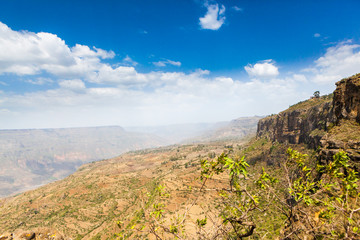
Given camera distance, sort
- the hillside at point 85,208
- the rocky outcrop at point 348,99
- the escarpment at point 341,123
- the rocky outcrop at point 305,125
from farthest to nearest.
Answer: the hillside at point 85,208, the rocky outcrop at point 305,125, the rocky outcrop at point 348,99, the escarpment at point 341,123

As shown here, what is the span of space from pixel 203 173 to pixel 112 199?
95.5 meters

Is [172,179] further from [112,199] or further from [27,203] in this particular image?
[27,203]

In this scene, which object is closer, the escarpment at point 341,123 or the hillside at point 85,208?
the escarpment at point 341,123

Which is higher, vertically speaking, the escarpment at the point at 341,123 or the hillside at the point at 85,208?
the escarpment at the point at 341,123

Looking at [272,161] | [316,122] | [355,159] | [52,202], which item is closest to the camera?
[355,159]

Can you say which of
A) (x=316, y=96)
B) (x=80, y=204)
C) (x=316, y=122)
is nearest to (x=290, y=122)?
(x=316, y=122)

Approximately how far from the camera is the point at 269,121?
12619cm

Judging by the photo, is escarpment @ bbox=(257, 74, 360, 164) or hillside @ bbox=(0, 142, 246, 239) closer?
escarpment @ bbox=(257, 74, 360, 164)

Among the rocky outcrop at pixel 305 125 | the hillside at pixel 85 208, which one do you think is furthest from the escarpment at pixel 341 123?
the hillside at pixel 85 208

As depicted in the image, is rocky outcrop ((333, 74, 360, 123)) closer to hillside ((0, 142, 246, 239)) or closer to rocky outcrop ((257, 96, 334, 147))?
rocky outcrop ((257, 96, 334, 147))

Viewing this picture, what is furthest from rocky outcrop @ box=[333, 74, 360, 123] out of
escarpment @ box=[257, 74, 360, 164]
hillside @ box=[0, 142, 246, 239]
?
hillside @ box=[0, 142, 246, 239]

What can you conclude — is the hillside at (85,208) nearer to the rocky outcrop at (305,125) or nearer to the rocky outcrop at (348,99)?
the rocky outcrop at (348,99)

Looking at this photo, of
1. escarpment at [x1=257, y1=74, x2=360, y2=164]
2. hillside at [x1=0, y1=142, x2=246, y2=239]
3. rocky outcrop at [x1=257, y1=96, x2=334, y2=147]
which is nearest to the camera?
escarpment at [x1=257, y1=74, x2=360, y2=164]

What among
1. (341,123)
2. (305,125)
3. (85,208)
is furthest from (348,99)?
(85,208)
